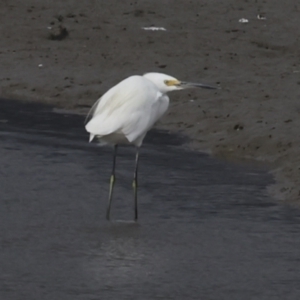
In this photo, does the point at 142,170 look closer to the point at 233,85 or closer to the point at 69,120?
the point at 69,120

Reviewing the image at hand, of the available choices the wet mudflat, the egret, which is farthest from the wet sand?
the egret

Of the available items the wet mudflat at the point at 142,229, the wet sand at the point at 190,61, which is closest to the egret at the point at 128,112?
the wet mudflat at the point at 142,229

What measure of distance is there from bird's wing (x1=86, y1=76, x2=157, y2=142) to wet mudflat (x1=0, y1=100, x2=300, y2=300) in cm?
70

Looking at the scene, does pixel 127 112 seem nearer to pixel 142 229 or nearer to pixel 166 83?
pixel 166 83

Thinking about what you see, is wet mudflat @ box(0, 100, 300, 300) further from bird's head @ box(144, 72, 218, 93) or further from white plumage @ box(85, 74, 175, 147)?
bird's head @ box(144, 72, 218, 93)

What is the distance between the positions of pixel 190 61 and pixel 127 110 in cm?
791

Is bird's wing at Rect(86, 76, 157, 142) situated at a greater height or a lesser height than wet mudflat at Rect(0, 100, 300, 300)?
greater

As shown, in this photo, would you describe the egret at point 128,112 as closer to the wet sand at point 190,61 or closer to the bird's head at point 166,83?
the bird's head at point 166,83

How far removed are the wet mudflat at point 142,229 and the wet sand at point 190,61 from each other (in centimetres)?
62

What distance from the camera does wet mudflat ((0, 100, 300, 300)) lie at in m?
7.23

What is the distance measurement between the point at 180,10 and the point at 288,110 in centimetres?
771

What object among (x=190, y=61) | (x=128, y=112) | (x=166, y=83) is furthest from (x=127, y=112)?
(x=190, y=61)

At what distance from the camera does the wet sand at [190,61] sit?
1238cm

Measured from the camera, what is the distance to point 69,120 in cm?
1405
